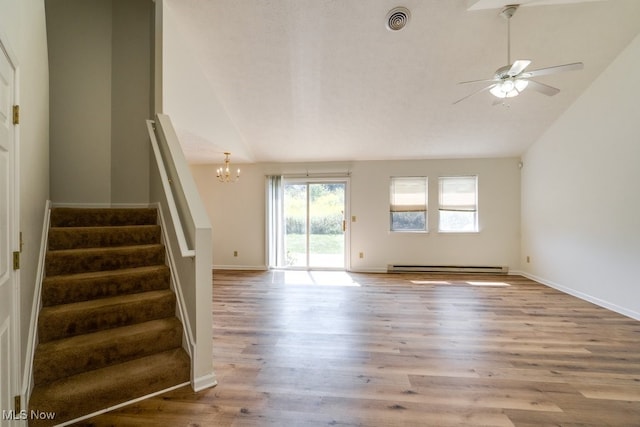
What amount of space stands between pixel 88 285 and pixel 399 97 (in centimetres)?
417

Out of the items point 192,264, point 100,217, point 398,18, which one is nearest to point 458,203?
point 398,18

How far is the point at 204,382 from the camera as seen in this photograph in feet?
5.82

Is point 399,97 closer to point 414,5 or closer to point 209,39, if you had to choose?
point 414,5

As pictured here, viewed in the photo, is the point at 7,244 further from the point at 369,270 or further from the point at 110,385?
the point at 369,270

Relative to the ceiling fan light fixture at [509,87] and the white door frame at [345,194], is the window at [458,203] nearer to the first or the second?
the white door frame at [345,194]

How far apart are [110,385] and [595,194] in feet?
18.5

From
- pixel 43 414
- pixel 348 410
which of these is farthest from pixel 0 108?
pixel 348 410

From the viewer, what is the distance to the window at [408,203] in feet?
18.0

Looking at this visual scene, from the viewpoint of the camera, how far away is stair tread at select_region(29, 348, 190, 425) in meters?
1.44

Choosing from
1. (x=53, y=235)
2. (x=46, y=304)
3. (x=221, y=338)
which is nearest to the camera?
(x=46, y=304)

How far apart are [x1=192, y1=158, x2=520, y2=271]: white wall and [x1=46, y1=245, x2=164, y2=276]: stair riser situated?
11.2 ft

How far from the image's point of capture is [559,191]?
13.7 feet

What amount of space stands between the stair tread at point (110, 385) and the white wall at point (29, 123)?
0.82 ft

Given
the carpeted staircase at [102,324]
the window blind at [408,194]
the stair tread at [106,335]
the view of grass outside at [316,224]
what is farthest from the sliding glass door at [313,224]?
the stair tread at [106,335]
